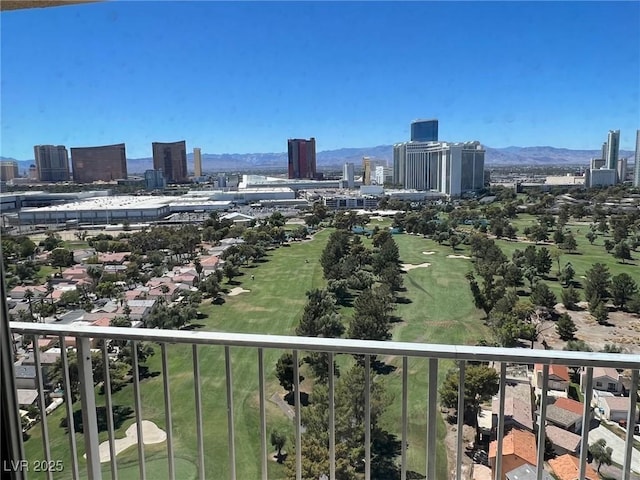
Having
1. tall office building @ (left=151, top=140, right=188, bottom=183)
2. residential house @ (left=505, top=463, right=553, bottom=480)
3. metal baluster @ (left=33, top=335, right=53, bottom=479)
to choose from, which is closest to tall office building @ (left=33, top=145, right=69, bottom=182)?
tall office building @ (left=151, top=140, right=188, bottom=183)

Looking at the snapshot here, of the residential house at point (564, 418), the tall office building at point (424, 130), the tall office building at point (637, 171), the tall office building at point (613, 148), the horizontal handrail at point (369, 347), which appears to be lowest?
the residential house at point (564, 418)

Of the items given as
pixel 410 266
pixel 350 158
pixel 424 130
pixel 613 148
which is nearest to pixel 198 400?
pixel 613 148

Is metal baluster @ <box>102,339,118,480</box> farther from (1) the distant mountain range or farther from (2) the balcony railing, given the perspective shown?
(1) the distant mountain range

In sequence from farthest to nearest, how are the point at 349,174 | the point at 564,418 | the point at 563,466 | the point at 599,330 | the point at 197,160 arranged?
the point at 349,174 < the point at 197,160 < the point at 599,330 < the point at 564,418 < the point at 563,466

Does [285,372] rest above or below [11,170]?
below

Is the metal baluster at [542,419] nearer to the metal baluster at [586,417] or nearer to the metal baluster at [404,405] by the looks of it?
the metal baluster at [586,417]

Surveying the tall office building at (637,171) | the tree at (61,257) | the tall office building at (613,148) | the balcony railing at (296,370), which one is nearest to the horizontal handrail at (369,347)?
the balcony railing at (296,370)

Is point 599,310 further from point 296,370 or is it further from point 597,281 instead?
point 296,370

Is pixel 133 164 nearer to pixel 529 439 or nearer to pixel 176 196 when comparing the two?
pixel 176 196
